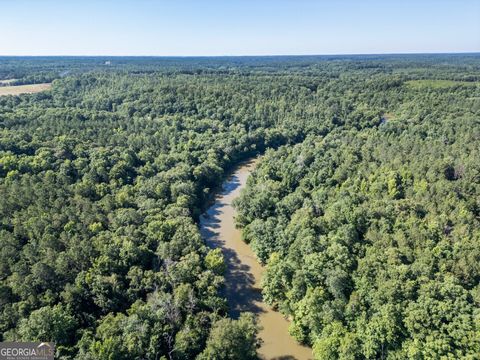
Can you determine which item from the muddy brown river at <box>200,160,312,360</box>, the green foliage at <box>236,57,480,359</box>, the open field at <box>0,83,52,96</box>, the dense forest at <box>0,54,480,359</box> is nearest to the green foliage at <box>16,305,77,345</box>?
the dense forest at <box>0,54,480,359</box>

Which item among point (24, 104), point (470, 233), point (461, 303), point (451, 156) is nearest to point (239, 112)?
point (451, 156)

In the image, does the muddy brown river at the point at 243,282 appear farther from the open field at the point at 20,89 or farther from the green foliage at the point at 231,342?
the open field at the point at 20,89

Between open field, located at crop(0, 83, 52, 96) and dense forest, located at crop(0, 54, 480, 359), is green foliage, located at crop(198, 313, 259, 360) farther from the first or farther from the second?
open field, located at crop(0, 83, 52, 96)

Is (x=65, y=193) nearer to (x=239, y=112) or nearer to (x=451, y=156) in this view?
(x=451, y=156)

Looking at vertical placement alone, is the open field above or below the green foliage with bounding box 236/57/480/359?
above

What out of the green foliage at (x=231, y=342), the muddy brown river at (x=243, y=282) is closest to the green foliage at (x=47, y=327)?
the green foliage at (x=231, y=342)

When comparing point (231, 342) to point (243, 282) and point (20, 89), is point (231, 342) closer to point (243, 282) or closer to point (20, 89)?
point (243, 282)
